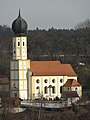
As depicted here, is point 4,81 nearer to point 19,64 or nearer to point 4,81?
point 4,81

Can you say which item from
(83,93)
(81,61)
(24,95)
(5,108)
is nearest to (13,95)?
(24,95)

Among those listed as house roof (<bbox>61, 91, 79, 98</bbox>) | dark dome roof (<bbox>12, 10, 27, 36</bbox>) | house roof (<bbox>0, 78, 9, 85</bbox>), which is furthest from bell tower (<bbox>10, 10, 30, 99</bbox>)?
house roof (<bbox>0, 78, 9, 85</bbox>)

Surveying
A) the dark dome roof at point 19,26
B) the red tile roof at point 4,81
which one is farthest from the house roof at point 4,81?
the dark dome roof at point 19,26

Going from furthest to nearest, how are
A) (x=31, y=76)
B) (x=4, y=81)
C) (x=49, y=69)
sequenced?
(x=4, y=81) < (x=49, y=69) < (x=31, y=76)

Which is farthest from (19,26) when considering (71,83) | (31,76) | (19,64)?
(71,83)

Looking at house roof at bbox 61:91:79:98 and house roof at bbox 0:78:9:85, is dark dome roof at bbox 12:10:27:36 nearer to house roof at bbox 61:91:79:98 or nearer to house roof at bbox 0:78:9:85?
house roof at bbox 0:78:9:85

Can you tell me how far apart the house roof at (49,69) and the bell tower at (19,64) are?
2.34 feet

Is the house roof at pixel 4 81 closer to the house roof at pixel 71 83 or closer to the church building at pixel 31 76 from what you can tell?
the church building at pixel 31 76

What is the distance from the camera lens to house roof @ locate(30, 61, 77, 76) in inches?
1797

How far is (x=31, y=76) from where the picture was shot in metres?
45.3

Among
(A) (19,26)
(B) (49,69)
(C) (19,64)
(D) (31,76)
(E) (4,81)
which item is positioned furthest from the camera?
(E) (4,81)

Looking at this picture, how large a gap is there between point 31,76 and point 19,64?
1.08 m

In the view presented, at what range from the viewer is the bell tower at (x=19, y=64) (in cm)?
4494

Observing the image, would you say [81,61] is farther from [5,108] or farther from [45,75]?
[5,108]
